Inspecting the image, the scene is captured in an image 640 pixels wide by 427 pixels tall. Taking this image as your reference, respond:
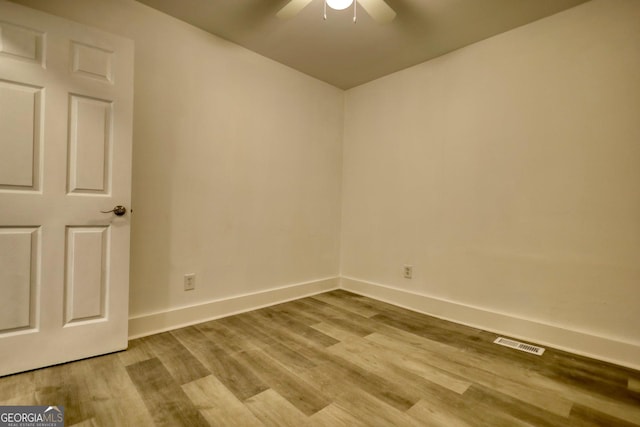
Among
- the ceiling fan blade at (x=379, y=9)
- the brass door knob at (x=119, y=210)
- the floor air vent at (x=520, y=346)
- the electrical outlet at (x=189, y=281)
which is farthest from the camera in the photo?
the electrical outlet at (x=189, y=281)

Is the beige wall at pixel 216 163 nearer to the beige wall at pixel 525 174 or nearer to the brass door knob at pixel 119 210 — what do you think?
the brass door knob at pixel 119 210

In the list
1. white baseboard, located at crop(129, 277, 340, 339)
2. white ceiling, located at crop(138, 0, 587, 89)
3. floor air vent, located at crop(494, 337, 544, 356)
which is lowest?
floor air vent, located at crop(494, 337, 544, 356)

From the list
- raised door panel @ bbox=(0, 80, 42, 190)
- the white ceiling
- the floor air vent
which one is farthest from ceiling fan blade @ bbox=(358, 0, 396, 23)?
the floor air vent

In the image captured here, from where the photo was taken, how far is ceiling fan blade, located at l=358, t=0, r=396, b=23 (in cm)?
176

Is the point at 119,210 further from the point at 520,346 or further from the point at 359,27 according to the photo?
the point at 520,346

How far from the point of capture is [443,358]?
1980 millimetres

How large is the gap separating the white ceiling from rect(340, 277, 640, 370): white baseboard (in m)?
2.31

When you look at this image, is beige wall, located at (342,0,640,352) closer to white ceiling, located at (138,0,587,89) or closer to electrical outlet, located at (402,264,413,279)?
electrical outlet, located at (402,264,413,279)

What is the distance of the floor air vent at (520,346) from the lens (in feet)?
6.89

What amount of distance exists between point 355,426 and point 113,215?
1.89 metres

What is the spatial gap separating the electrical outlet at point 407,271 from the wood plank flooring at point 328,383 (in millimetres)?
743

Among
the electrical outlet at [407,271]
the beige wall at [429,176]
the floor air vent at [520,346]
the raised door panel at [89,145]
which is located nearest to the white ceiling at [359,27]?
the beige wall at [429,176]

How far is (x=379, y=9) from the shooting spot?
181 cm

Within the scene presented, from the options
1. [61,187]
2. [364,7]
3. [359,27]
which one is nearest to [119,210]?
[61,187]
